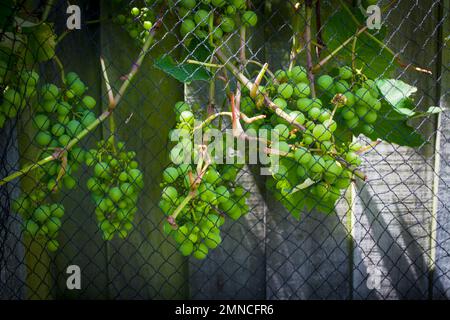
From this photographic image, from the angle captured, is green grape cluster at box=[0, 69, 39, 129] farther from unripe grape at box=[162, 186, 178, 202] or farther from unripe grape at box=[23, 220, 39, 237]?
unripe grape at box=[162, 186, 178, 202]

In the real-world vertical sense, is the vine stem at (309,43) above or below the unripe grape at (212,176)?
above

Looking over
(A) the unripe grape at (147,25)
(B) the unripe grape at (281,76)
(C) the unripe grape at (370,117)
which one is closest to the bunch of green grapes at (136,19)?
(A) the unripe grape at (147,25)

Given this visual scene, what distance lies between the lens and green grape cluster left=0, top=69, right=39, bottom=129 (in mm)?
1285

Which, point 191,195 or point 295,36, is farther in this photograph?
point 295,36

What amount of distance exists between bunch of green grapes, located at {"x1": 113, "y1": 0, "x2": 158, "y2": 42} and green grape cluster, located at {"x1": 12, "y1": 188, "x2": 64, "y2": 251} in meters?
0.41

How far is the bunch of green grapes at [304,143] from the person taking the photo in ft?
4.16

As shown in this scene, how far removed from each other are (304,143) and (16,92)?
0.61 m

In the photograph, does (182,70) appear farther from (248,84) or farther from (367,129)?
(367,129)

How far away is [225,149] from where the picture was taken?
133 cm

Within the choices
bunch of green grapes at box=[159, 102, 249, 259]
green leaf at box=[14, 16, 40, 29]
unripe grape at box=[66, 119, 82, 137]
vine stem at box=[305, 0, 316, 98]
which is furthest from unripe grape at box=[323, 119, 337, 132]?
green leaf at box=[14, 16, 40, 29]

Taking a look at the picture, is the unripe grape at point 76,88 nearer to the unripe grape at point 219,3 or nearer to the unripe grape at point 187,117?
the unripe grape at point 187,117

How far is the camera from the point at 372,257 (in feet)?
5.12

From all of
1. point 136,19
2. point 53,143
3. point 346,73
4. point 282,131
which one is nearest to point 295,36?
point 346,73

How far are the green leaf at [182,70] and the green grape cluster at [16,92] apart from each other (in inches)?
10.5
